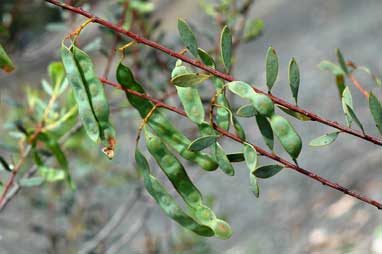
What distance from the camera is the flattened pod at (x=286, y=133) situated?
0.84m

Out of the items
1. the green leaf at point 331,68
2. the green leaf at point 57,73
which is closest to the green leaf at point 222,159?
the green leaf at point 331,68

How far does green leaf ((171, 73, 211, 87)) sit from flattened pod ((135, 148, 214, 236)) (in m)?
0.12

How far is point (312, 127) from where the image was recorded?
11.4ft

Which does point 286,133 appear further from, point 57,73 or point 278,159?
point 57,73

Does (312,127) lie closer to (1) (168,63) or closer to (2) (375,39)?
(2) (375,39)

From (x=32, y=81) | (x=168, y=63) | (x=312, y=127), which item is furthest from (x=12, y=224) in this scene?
(x=32, y=81)

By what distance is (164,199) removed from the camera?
3.01ft

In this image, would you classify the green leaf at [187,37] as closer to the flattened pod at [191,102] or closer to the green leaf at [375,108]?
the flattened pod at [191,102]

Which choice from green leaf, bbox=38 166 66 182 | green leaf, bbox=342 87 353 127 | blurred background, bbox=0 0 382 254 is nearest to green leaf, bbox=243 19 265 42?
blurred background, bbox=0 0 382 254

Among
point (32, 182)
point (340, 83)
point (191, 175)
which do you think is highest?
point (340, 83)

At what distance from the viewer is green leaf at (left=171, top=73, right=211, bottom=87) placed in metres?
0.85

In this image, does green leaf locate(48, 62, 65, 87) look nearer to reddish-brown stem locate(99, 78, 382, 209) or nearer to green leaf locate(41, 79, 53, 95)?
green leaf locate(41, 79, 53, 95)

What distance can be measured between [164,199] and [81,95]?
0.58 ft

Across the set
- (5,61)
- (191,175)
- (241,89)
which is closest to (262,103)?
(241,89)
